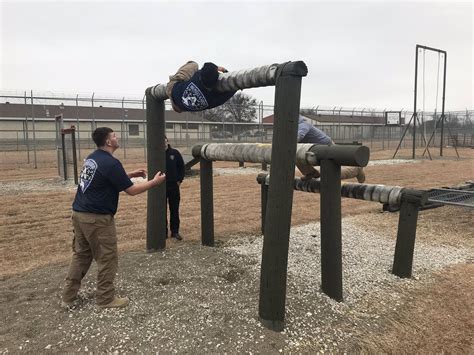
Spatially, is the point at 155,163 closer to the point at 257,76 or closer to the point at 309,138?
the point at 309,138

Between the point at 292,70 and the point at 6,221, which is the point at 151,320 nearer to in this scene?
the point at 292,70

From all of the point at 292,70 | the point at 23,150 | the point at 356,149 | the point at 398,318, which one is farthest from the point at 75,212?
the point at 23,150

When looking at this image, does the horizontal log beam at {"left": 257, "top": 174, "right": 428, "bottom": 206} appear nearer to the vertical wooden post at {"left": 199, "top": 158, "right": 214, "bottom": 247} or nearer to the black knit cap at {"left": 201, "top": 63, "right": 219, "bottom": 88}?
the vertical wooden post at {"left": 199, "top": 158, "right": 214, "bottom": 247}

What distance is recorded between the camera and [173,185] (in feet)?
Result: 20.7

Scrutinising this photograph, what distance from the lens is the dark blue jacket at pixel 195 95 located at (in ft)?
12.4

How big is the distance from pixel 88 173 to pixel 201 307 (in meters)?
1.52

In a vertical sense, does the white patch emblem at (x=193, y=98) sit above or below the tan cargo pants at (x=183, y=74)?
below

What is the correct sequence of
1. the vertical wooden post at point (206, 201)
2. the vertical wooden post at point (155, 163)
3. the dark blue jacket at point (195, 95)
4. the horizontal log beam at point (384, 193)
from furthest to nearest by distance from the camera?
the vertical wooden post at point (206, 201) → the vertical wooden post at point (155, 163) → the horizontal log beam at point (384, 193) → the dark blue jacket at point (195, 95)

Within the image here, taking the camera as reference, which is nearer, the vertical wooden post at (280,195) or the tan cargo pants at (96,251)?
the vertical wooden post at (280,195)

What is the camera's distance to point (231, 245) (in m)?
5.72

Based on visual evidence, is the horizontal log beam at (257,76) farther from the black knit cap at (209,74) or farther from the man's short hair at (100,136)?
the man's short hair at (100,136)

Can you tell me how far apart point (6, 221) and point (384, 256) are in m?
6.50

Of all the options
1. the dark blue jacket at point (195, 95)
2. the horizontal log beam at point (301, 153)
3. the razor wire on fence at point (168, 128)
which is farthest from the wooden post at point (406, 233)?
the razor wire on fence at point (168, 128)

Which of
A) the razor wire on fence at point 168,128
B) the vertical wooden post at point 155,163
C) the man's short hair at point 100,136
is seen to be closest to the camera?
the man's short hair at point 100,136
